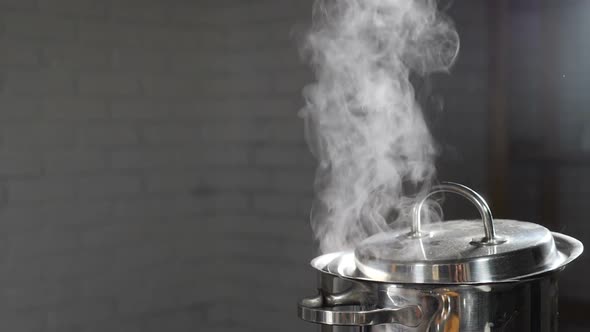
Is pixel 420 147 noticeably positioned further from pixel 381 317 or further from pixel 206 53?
pixel 381 317

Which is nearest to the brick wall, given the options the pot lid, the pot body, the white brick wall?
the white brick wall

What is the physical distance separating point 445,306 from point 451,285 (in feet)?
0.11

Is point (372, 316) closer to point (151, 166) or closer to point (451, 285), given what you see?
point (451, 285)

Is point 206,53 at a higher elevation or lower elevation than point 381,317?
higher

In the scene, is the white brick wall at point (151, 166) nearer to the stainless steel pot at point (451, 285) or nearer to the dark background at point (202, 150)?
the dark background at point (202, 150)

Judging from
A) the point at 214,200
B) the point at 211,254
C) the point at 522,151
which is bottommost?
the point at 211,254

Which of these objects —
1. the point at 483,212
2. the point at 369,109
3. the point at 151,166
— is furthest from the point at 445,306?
the point at 151,166

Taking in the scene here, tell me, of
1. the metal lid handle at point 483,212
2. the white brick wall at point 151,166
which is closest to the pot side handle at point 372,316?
the metal lid handle at point 483,212

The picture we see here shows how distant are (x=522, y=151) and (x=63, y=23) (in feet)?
4.80

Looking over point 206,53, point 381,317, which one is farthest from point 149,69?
point 381,317

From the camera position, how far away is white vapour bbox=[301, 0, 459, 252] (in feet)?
7.13

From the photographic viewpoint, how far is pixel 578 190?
2.05m

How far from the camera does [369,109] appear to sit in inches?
89.3

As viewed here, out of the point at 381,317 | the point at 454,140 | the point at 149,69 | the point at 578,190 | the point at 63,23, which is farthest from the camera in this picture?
the point at 149,69
